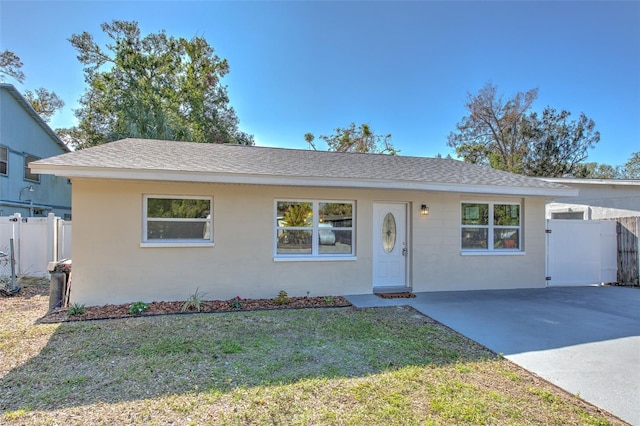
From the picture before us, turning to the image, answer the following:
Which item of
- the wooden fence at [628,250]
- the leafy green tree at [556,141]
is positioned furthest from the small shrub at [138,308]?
the leafy green tree at [556,141]

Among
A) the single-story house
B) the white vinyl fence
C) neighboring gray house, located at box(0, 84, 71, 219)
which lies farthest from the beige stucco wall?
neighboring gray house, located at box(0, 84, 71, 219)

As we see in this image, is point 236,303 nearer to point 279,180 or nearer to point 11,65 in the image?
point 279,180

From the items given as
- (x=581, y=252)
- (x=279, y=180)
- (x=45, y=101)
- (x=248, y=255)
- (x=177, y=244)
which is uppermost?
(x=45, y=101)

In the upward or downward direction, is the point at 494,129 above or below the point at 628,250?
above

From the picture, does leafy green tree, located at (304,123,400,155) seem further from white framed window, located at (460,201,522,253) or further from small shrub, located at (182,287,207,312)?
small shrub, located at (182,287,207,312)

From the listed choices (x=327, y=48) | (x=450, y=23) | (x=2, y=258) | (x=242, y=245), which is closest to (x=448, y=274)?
(x=242, y=245)

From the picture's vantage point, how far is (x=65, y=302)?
22.0 ft

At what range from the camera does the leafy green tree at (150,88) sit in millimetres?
18159

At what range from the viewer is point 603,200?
12586mm

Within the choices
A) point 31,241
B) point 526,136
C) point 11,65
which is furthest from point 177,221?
point 526,136

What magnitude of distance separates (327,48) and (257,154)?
753 cm

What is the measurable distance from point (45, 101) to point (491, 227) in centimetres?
3102

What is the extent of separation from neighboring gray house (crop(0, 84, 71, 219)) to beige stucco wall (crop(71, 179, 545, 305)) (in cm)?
1025

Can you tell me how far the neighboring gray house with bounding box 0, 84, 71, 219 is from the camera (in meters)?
13.7
